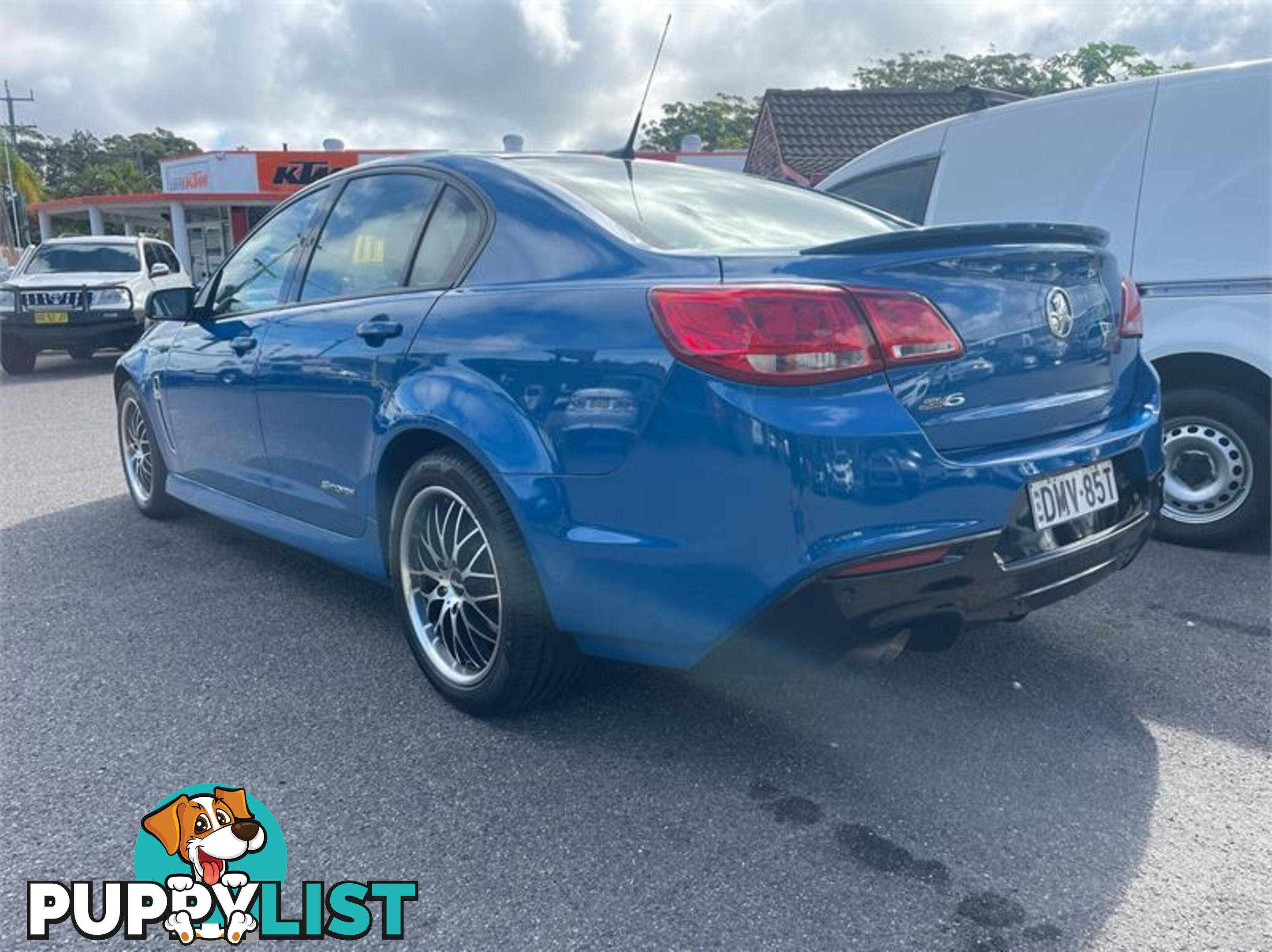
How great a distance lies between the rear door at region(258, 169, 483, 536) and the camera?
314 centimetres

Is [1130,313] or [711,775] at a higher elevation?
[1130,313]

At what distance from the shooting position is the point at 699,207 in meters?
3.12

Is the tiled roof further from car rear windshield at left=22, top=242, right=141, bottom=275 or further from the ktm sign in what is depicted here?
the ktm sign

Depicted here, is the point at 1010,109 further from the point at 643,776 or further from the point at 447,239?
the point at 643,776

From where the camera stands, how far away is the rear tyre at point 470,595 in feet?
9.02

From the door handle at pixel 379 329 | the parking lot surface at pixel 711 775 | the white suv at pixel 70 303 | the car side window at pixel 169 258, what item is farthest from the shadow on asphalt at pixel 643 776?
the car side window at pixel 169 258

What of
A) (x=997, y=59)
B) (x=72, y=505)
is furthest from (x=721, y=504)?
(x=997, y=59)

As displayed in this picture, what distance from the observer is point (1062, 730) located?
2.88 m

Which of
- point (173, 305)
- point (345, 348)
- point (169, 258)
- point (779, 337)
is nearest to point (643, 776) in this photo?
point (779, 337)

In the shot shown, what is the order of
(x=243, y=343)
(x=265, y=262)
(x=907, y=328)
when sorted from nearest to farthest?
(x=907, y=328) → (x=243, y=343) → (x=265, y=262)

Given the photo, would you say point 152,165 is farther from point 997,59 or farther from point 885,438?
point 885,438

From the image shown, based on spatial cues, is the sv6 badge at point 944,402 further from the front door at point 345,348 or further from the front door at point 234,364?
the front door at point 234,364

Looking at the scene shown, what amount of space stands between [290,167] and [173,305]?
26825 millimetres

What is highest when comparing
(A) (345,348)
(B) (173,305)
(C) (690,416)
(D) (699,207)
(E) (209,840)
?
(D) (699,207)
